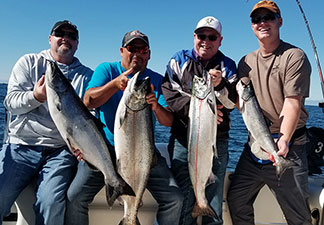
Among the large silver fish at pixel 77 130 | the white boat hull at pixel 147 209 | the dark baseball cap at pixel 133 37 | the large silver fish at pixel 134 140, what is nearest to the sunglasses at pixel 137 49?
the dark baseball cap at pixel 133 37

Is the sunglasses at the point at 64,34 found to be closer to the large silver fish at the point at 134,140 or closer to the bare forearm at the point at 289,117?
the large silver fish at the point at 134,140

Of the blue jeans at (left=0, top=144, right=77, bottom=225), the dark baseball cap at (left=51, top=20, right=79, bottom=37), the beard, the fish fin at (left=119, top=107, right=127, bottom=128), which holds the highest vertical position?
the dark baseball cap at (left=51, top=20, right=79, bottom=37)

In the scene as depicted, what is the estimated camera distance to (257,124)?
11.7ft

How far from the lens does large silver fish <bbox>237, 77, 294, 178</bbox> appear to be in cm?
351

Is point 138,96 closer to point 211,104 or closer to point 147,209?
point 211,104

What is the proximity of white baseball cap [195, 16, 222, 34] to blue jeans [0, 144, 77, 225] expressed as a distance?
100 inches

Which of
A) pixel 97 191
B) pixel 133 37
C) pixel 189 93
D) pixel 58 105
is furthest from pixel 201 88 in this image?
pixel 97 191

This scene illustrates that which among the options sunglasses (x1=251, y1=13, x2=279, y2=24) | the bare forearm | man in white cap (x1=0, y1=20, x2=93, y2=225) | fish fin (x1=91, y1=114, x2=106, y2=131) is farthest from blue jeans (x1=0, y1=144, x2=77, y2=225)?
sunglasses (x1=251, y1=13, x2=279, y2=24)

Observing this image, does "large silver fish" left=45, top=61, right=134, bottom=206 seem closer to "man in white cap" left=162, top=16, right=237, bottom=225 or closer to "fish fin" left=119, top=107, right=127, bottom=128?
"fish fin" left=119, top=107, right=127, bottom=128

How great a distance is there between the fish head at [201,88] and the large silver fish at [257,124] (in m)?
0.56

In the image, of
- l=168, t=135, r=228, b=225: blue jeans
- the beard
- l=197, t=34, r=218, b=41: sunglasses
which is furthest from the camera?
the beard

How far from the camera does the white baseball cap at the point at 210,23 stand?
150 inches

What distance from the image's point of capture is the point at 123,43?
153 inches

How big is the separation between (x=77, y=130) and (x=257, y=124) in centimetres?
223
